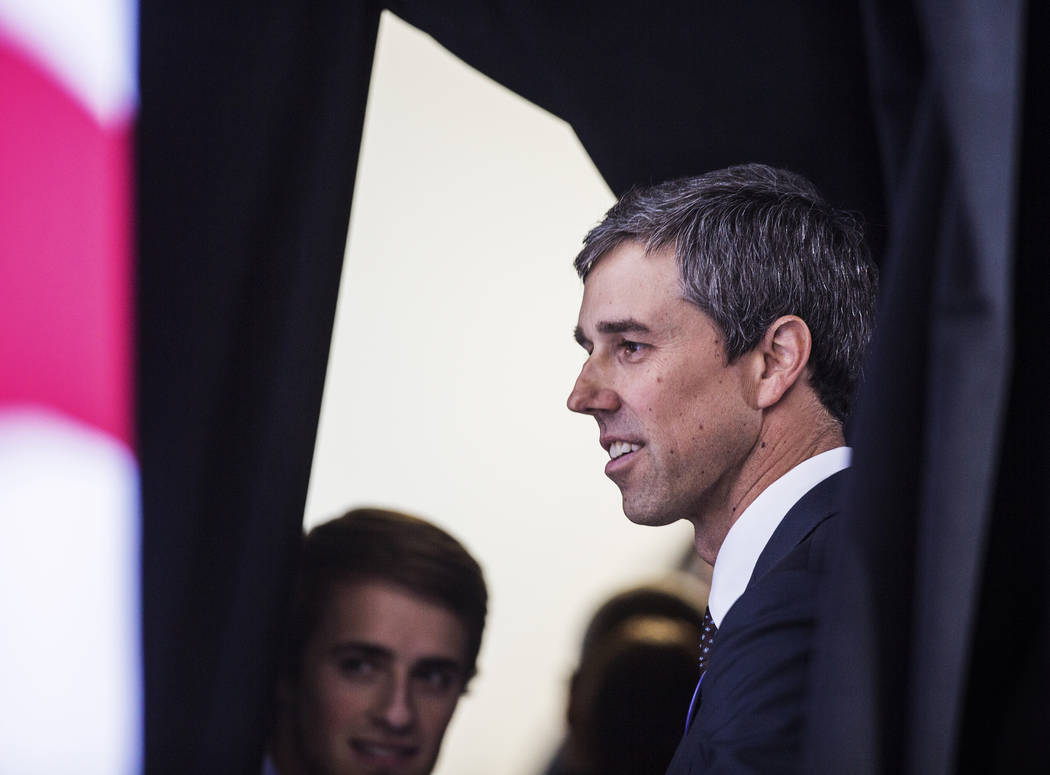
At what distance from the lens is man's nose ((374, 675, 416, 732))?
4.91 feet

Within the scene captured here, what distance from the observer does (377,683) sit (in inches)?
59.2

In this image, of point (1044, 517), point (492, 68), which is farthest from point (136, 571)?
point (1044, 517)

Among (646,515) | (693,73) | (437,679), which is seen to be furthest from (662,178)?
(437,679)

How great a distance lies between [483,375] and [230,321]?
45 cm

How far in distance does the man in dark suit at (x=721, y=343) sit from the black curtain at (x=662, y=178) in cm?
9

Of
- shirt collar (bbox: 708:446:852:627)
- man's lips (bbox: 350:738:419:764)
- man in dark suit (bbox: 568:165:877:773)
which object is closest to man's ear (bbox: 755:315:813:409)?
man in dark suit (bbox: 568:165:877:773)

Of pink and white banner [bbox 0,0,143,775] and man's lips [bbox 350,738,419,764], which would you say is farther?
man's lips [bbox 350,738,419,764]

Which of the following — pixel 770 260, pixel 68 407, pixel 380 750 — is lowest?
pixel 380 750

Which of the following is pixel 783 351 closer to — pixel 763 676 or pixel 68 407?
pixel 763 676

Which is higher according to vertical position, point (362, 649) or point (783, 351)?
point (783, 351)

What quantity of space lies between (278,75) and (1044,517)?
105 cm

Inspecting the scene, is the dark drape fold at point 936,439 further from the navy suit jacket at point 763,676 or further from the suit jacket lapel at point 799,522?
the suit jacket lapel at point 799,522

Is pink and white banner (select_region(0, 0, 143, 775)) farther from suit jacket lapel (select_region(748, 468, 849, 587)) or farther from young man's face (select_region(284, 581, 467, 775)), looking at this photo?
suit jacket lapel (select_region(748, 468, 849, 587))

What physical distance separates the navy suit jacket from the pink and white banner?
0.72 m
